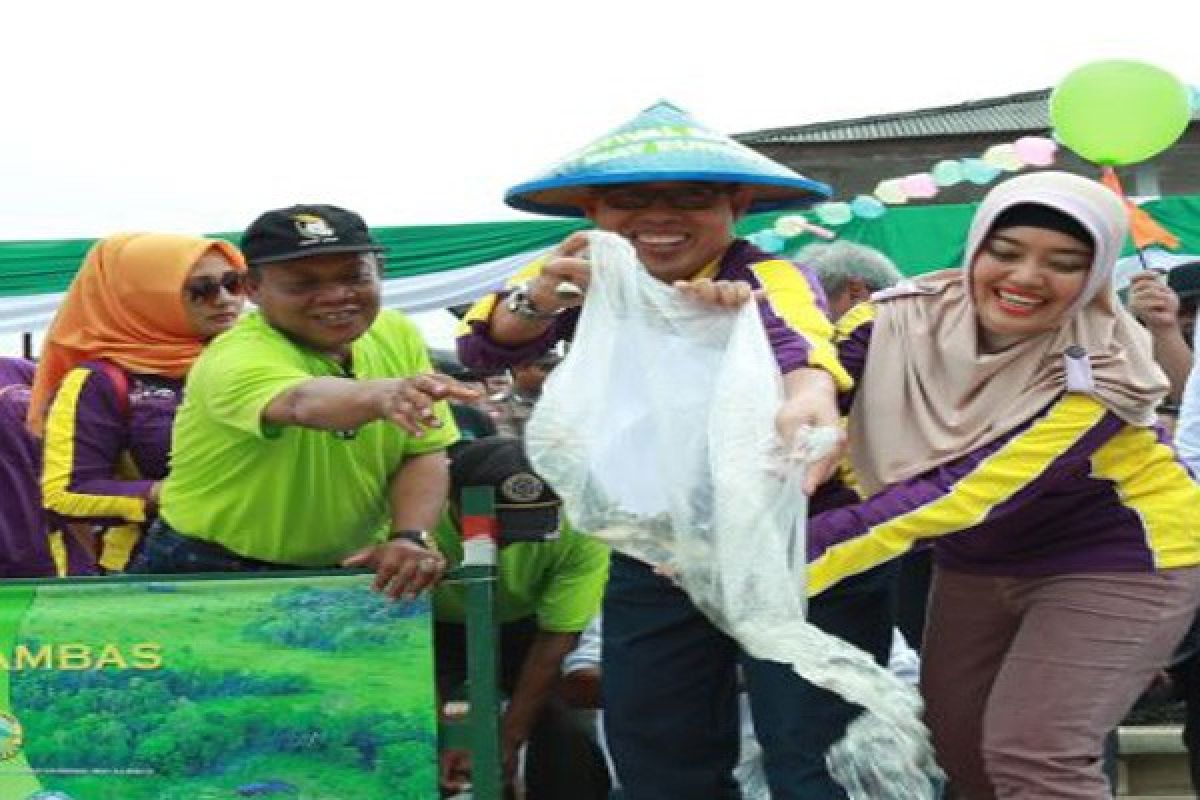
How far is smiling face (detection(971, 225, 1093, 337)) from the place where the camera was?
8.77ft

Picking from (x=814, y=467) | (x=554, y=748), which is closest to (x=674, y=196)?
(x=814, y=467)

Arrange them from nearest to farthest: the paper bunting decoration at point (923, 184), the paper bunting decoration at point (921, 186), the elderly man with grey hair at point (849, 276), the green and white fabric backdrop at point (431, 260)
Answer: the elderly man with grey hair at point (849, 276)
the paper bunting decoration at point (923, 184)
the paper bunting decoration at point (921, 186)
the green and white fabric backdrop at point (431, 260)

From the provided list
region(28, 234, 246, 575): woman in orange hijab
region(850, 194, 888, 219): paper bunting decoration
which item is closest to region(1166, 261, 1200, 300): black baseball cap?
region(28, 234, 246, 575): woman in orange hijab

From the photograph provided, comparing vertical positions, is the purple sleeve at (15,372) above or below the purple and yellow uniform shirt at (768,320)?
below

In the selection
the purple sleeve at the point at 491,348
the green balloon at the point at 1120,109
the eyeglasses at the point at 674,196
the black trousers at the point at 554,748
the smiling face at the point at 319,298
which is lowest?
the black trousers at the point at 554,748

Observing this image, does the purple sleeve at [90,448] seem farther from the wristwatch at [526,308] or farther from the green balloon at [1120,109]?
the green balloon at [1120,109]

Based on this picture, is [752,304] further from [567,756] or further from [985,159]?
[985,159]

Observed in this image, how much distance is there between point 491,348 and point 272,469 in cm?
50

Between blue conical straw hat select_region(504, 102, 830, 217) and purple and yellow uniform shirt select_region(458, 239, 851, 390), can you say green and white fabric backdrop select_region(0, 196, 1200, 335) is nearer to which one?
blue conical straw hat select_region(504, 102, 830, 217)

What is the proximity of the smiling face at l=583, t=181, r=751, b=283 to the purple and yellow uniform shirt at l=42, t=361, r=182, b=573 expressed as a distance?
1434mm

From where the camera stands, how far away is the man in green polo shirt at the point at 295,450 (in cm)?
291

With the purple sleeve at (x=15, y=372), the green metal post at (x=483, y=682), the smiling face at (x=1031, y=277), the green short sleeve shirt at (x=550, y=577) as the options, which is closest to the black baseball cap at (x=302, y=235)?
the green metal post at (x=483, y=682)

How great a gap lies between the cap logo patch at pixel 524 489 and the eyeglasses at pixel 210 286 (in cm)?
123

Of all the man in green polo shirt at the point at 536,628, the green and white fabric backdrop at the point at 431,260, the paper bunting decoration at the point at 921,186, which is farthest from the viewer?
A: the green and white fabric backdrop at the point at 431,260
